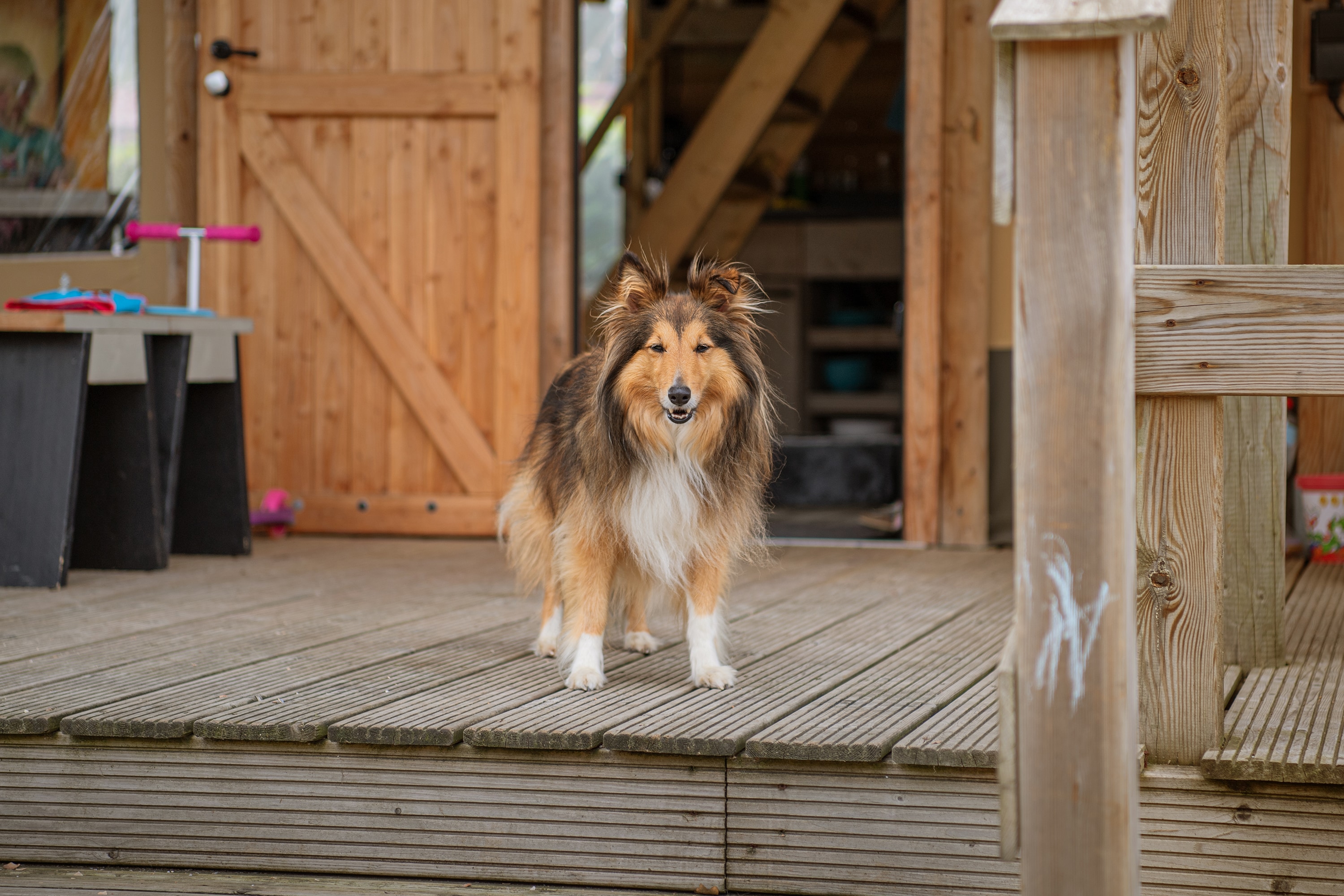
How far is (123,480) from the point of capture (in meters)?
4.19

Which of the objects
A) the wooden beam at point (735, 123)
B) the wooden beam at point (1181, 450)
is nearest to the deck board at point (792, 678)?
the wooden beam at point (1181, 450)

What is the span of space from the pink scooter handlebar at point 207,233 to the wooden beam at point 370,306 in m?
0.52

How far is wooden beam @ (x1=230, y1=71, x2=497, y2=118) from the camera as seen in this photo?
16.4 ft

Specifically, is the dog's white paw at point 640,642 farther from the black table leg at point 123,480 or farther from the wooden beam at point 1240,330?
the black table leg at point 123,480

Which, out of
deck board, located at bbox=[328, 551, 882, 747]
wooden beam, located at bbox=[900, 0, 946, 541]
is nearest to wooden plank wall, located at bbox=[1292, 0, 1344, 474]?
wooden beam, located at bbox=[900, 0, 946, 541]

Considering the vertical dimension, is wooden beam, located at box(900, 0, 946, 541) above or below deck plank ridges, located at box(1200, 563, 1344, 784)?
above

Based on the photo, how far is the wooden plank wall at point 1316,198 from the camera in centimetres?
458

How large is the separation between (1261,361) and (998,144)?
63 cm

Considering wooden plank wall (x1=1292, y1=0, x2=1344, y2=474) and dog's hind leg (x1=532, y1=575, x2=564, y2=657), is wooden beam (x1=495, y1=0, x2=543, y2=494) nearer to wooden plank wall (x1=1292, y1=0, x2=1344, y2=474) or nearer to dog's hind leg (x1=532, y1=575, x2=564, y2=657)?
dog's hind leg (x1=532, y1=575, x2=564, y2=657)

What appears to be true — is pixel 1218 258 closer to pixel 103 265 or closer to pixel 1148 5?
pixel 1148 5

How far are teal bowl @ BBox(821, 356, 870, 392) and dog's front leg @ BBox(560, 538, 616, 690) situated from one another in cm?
590

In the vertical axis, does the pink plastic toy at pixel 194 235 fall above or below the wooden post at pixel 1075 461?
above

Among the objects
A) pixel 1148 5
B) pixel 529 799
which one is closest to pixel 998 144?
pixel 1148 5

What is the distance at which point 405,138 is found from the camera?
506cm
